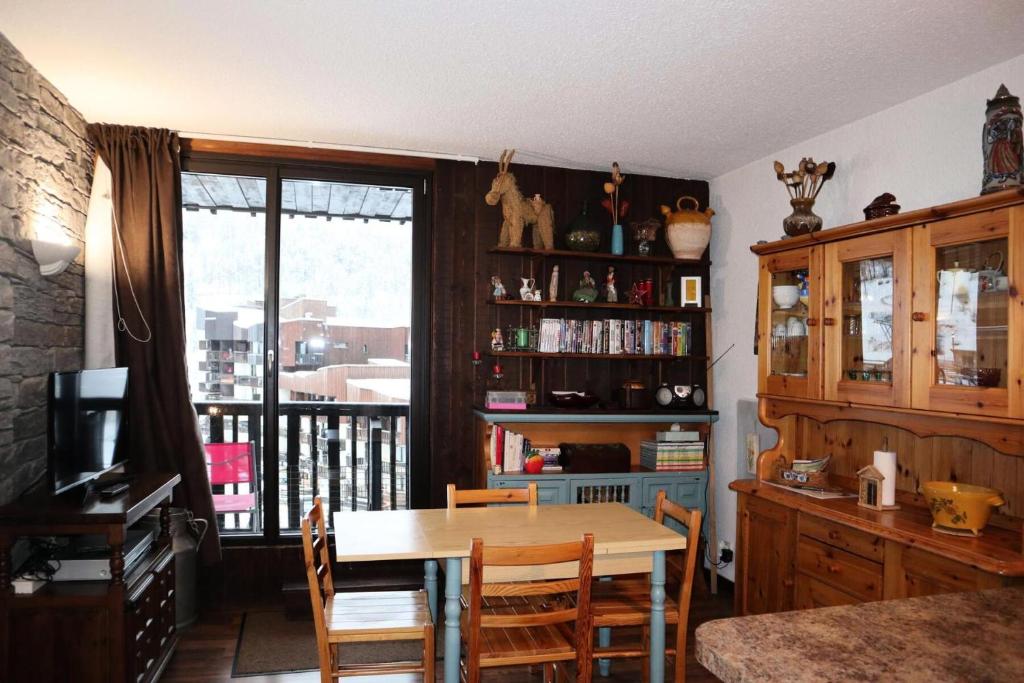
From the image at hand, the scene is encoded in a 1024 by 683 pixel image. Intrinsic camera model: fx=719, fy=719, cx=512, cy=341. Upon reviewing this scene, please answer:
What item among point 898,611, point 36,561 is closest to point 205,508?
point 36,561

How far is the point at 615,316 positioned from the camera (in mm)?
4785

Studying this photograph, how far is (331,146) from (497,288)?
1.28 metres

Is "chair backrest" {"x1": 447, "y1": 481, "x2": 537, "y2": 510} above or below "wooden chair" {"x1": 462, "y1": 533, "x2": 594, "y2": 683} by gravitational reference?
above

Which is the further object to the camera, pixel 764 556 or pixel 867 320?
pixel 764 556

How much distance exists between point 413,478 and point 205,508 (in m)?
1.18

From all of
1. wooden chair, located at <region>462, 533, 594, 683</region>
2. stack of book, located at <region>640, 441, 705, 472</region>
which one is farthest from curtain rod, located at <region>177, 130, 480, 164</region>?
wooden chair, located at <region>462, 533, 594, 683</region>

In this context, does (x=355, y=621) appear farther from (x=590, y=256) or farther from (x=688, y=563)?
(x=590, y=256)

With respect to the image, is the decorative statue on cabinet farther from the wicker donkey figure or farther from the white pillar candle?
the wicker donkey figure

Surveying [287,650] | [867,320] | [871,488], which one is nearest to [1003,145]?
[867,320]

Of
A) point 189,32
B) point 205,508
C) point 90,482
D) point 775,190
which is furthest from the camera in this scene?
point 775,190

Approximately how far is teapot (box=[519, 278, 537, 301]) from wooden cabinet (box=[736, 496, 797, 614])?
5.50 feet

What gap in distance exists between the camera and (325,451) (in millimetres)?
4602

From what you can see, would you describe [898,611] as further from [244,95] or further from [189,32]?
[244,95]

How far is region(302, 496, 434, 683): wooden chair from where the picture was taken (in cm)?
245
